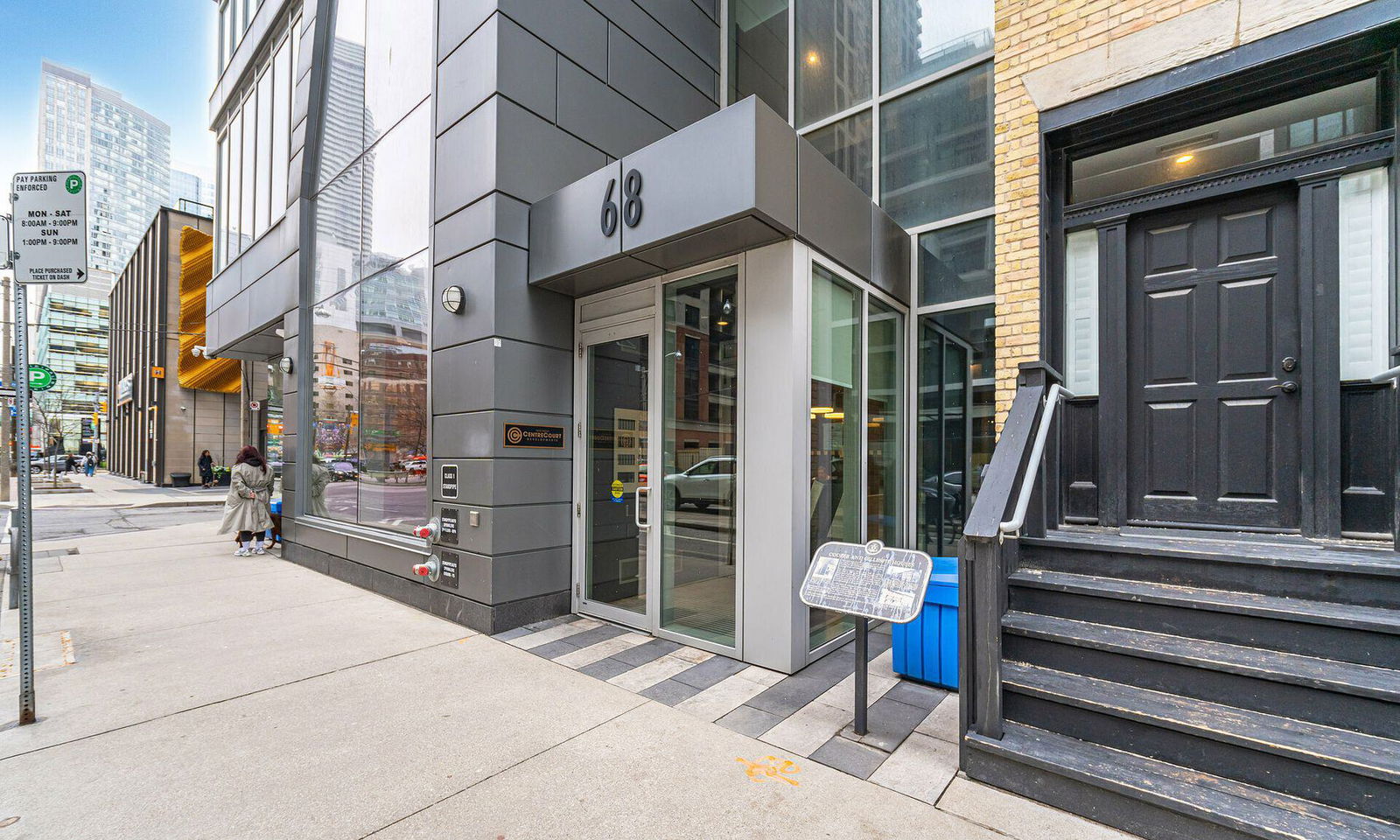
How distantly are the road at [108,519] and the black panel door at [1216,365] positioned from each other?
16815 millimetres

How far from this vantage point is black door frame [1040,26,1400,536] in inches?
151

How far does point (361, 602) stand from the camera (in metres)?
6.66

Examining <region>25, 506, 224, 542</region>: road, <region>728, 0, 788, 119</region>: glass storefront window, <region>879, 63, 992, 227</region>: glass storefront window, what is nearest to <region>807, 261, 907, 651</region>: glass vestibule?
<region>879, 63, 992, 227</region>: glass storefront window

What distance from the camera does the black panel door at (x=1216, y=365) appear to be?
4.03 metres

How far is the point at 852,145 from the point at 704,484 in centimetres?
475

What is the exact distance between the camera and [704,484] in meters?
5.18

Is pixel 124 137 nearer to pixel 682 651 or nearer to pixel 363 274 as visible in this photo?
pixel 363 274

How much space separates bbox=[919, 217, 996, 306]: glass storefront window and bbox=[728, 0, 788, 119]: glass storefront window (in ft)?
9.59

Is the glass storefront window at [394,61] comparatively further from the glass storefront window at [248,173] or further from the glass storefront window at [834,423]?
the glass storefront window at [248,173]

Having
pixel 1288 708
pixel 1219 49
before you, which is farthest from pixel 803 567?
pixel 1219 49

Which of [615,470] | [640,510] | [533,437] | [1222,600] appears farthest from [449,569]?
[1222,600]

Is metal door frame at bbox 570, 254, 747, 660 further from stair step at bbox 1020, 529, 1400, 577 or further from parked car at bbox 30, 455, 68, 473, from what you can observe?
parked car at bbox 30, 455, 68, 473

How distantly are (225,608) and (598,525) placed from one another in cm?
422

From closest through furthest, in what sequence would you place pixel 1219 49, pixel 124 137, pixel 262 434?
pixel 1219 49 < pixel 262 434 < pixel 124 137
